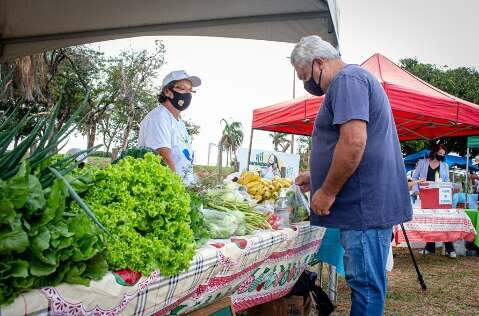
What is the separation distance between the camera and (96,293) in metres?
1.27

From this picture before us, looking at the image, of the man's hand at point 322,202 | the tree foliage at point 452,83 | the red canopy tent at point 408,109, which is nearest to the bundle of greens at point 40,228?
the man's hand at point 322,202

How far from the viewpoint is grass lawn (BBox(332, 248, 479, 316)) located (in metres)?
4.92

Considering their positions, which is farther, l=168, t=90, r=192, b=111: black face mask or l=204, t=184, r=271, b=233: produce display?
l=168, t=90, r=192, b=111: black face mask

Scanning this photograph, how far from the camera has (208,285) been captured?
2.00 metres

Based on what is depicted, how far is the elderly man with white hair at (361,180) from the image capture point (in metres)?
2.42

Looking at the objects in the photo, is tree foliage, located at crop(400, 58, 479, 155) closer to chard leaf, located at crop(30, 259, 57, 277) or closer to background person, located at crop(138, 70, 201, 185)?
background person, located at crop(138, 70, 201, 185)

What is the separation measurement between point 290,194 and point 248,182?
14.2 inches

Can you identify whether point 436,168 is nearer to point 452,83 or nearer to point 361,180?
point 361,180

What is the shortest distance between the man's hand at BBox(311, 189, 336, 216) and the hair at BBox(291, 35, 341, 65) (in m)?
0.79

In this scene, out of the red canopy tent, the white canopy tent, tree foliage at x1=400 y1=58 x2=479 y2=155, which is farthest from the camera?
tree foliage at x1=400 y1=58 x2=479 y2=155

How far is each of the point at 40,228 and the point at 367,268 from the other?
1.86 metres

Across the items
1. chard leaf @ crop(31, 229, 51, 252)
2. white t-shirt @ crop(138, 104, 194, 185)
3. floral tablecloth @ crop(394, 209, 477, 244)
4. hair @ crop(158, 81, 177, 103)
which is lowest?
floral tablecloth @ crop(394, 209, 477, 244)

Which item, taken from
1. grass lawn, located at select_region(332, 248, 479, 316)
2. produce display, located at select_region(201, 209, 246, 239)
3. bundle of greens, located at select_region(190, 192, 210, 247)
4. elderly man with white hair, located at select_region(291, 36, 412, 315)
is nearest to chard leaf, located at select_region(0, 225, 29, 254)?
bundle of greens, located at select_region(190, 192, 210, 247)

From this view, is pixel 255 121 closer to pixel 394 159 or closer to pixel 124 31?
pixel 124 31
